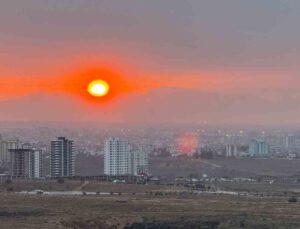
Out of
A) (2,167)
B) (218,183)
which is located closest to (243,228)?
(218,183)

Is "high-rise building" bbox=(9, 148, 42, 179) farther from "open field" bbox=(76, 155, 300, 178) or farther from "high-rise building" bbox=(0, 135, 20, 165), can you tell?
"high-rise building" bbox=(0, 135, 20, 165)

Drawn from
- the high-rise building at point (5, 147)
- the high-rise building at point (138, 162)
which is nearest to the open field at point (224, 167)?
the high-rise building at point (138, 162)

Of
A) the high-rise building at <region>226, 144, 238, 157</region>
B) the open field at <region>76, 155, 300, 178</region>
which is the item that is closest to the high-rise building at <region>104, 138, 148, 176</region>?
the open field at <region>76, 155, 300, 178</region>

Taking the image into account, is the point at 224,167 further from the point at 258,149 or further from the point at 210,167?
the point at 258,149

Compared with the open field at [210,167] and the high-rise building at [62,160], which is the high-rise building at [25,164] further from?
the open field at [210,167]

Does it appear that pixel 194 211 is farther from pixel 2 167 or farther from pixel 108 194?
pixel 2 167

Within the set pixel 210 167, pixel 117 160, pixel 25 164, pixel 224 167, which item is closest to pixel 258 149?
pixel 224 167
